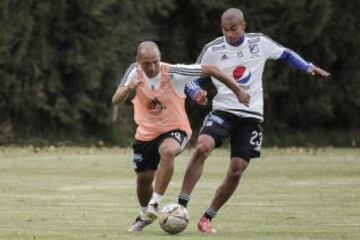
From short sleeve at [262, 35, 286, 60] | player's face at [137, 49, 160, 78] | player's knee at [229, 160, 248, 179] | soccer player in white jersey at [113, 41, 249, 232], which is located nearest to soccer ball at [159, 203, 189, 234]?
soccer player in white jersey at [113, 41, 249, 232]

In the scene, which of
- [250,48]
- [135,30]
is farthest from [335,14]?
[250,48]

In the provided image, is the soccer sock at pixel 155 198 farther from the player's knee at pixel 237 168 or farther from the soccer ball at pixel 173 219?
the player's knee at pixel 237 168

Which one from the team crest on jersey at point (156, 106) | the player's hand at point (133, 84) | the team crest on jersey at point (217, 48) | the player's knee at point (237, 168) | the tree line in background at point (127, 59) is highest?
the team crest on jersey at point (217, 48)

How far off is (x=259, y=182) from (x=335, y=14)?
691 inches

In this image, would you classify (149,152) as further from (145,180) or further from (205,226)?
(205,226)

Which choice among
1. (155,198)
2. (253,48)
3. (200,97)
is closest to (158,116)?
(200,97)

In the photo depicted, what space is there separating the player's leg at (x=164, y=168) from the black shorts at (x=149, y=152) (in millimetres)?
103

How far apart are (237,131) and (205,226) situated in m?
1.18

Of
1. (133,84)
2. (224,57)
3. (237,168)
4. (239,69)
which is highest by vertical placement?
(224,57)

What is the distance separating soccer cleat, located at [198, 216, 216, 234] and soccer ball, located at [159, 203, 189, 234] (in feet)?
1.52

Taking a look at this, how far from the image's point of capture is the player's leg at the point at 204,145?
13219 mm

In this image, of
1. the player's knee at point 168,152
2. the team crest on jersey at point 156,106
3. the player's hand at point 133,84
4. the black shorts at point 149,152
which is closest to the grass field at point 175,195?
the black shorts at point 149,152

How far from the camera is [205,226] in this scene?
13.2m

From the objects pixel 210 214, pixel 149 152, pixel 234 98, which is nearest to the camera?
pixel 149 152
